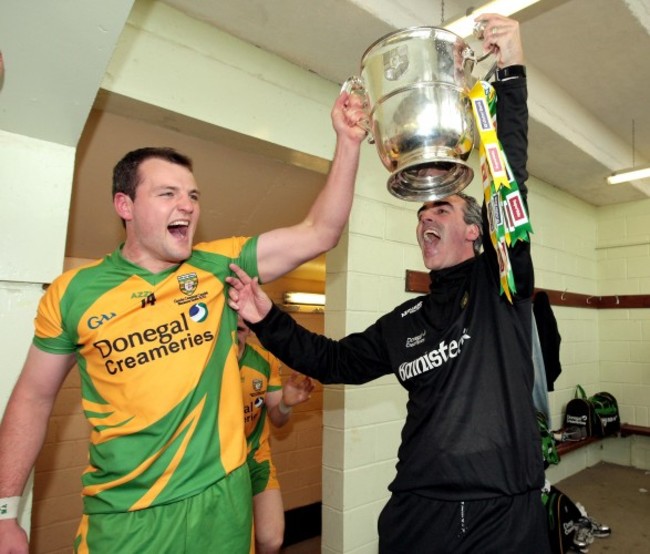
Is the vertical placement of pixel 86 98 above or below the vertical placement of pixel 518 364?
above

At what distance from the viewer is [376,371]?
5.64 ft

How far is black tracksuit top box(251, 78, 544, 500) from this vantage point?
4.21 feet

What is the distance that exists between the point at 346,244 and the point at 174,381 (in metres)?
1.54

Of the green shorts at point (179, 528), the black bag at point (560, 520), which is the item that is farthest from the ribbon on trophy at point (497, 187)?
the black bag at point (560, 520)

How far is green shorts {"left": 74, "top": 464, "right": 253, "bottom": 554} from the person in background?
40.0 inches

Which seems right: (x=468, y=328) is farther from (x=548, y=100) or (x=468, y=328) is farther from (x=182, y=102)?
(x=548, y=100)

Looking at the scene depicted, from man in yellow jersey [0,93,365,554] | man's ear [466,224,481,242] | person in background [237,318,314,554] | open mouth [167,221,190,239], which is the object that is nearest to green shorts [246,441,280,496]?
person in background [237,318,314,554]

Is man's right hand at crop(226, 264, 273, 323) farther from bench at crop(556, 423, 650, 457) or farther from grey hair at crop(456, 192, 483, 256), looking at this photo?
bench at crop(556, 423, 650, 457)

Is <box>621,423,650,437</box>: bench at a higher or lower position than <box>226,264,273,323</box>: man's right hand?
lower

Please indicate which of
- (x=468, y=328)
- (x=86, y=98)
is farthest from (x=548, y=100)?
(x=86, y=98)

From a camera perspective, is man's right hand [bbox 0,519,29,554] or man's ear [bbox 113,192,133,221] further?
man's ear [bbox 113,192,133,221]

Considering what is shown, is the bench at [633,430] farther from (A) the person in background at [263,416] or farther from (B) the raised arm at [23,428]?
(B) the raised arm at [23,428]

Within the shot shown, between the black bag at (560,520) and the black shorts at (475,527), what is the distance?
1.93 m

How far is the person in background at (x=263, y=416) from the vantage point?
229 centimetres
